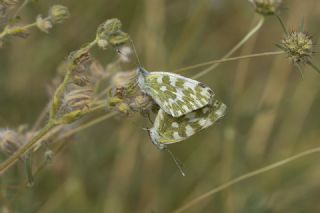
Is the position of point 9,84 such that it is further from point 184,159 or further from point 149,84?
point 149,84

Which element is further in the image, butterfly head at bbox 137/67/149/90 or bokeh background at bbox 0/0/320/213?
bokeh background at bbox 0/0/320/213

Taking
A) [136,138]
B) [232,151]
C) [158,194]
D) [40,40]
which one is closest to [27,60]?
[40,40]

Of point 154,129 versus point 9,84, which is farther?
point 9,84

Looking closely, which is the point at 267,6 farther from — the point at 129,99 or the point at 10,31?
the point at 10,31

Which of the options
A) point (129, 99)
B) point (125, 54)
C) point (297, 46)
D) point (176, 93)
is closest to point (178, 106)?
point (176, 93)

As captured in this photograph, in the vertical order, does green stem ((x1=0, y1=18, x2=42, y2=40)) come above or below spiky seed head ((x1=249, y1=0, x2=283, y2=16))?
above

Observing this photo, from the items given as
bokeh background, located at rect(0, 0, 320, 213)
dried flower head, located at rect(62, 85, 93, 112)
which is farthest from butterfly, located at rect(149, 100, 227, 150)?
bokeh background, located at rect(0, 0, 320, 213)

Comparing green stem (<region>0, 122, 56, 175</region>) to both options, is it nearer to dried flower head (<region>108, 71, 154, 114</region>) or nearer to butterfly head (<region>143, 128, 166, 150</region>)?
dried flower head (<region>108, 71, 154, 114</region>)
